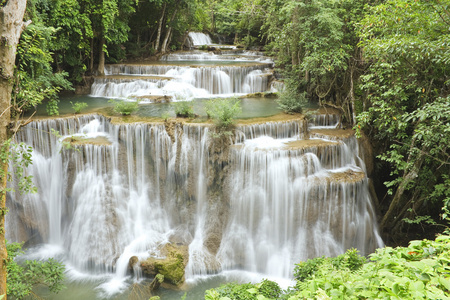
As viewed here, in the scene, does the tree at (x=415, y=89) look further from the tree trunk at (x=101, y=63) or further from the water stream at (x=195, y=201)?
the tree trunk at (x=101, y=63)

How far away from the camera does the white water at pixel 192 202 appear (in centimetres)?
920

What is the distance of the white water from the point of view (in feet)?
30.2

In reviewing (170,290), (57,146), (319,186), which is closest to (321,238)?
(319,186)

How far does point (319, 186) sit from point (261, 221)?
1.96 m

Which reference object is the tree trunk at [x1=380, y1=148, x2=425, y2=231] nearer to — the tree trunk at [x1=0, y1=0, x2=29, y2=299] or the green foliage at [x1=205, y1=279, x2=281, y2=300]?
the green foliage at [x1=205, y1=279, x2=281, y2=300]

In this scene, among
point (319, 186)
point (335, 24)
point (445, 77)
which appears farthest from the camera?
point (335, 24)

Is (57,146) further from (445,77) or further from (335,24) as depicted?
(445,77)

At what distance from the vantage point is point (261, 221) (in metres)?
9.52

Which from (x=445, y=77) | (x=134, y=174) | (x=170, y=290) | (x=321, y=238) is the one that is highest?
(x=445, y=77)

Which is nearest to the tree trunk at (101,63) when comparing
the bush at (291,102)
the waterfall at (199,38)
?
the bush at (291,102)

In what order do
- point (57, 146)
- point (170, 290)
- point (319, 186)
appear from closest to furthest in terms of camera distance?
1. point (170, 290)
2. point (319, 186)
3. point (57, 146)

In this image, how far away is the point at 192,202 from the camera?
9789 millimetres

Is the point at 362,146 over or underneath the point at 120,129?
underneath

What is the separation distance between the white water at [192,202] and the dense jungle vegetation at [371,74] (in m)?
1.24
